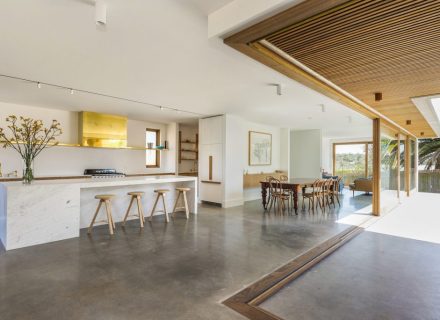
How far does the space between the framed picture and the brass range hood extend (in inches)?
157

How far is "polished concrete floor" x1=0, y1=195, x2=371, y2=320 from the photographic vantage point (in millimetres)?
2162

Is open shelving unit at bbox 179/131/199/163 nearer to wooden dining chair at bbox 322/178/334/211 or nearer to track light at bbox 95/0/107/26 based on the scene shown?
wooden dining chair at bbox 322/178/334/211

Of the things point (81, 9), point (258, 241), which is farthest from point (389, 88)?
point (81, 9)

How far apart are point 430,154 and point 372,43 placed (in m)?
12.0

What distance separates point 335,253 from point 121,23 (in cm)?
380

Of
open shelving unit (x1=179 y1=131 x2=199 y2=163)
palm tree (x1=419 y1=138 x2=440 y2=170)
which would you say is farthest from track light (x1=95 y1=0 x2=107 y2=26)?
palm tree (x1=419 y1=138 x2=440 y2=170)

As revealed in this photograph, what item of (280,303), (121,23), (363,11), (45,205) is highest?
(121,23)

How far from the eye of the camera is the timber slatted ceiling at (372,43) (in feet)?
6.06

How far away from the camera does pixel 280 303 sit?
2.28 m

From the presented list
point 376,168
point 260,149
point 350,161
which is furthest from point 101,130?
point 350,161

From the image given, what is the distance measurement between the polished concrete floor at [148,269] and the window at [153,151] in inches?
143

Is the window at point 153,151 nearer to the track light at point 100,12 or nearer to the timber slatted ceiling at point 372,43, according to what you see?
the timber slatted ceiling at point 372,43

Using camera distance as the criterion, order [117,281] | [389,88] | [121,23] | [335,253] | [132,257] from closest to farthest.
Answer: [121,23]
[117,281]
[132,257]
[335,253]
[389,88]

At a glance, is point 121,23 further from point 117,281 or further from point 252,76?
point 117,281
